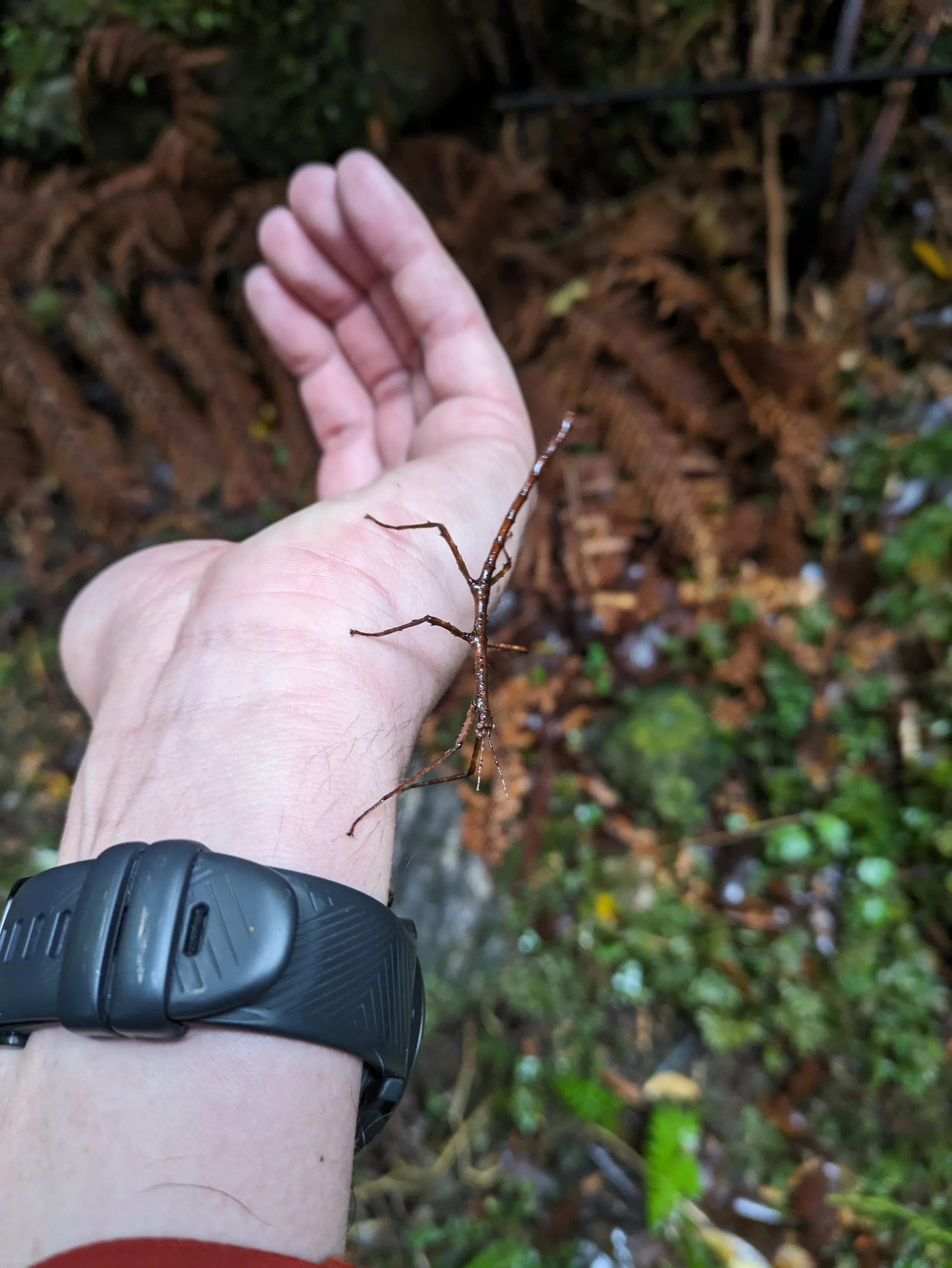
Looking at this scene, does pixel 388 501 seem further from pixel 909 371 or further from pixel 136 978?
pixel 909 371

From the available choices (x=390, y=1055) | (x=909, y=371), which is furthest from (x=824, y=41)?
(x=390, y=1055)

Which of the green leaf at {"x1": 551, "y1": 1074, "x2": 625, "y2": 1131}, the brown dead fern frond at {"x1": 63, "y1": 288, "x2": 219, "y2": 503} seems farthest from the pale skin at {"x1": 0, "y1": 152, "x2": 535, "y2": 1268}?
the green leaf at {"x1": 551, "y1": 1074, "x2": 625, "y2": 1131}

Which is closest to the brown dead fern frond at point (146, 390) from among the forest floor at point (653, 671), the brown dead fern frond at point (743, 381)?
the forest floor at point (653, 671)

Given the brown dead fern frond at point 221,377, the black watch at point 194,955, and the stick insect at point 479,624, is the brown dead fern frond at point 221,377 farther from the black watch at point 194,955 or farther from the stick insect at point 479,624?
the black watch at point 194,955

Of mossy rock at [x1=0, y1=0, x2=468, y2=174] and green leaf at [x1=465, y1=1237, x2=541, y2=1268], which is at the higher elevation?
mossy rock at [x1=0, y1=0, x2=468, y2=174]

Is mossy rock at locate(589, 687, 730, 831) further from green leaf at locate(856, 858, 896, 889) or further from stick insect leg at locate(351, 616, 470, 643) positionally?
stick insect leg at locate(351, 616, 470, 643)

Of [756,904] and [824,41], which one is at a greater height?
[824,41]
